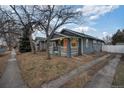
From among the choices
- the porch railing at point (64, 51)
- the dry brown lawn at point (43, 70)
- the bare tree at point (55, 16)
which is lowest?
the dry brown lawn at point (43, 70)

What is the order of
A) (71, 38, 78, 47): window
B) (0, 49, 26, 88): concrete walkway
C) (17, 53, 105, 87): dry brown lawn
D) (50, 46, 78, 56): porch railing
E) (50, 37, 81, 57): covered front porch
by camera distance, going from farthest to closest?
(71, 38, 78, 47): window → (50, 46, 78, 56): porch railing → (50, 37, 81, 57): covered front porch → (17, 53, 105, 87): dry brown lawn → (0, 49, 26, 88): concrete walkway

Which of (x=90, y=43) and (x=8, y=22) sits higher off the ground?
(x=8, y=22)

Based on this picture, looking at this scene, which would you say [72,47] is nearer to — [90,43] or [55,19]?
[55,19]

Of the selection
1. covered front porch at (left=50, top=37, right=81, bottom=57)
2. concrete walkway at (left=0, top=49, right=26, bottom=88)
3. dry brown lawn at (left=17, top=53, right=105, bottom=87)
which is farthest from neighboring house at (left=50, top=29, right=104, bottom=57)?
concrete walkway at (left=0, top=49, right=26, bottom=88)

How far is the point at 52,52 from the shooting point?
19.0 meters

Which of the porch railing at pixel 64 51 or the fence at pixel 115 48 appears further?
the fence at pixel 115 48

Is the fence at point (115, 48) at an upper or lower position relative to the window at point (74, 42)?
lower

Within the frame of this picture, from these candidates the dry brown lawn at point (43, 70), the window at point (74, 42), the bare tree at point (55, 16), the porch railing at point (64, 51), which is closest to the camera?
the dry brown lawn at point (43, 70)

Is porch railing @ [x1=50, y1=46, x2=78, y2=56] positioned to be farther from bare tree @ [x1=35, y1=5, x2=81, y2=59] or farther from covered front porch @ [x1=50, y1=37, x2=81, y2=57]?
bare tree @ [x1=35, y1=5, x2=81, y2=59]

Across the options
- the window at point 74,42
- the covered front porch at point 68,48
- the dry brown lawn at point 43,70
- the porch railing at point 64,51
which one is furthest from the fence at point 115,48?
the dry brown lawn at point 43,70

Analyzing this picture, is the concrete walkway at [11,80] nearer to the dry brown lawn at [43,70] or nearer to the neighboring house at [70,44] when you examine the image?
the dry brown lawn at [43,70]
